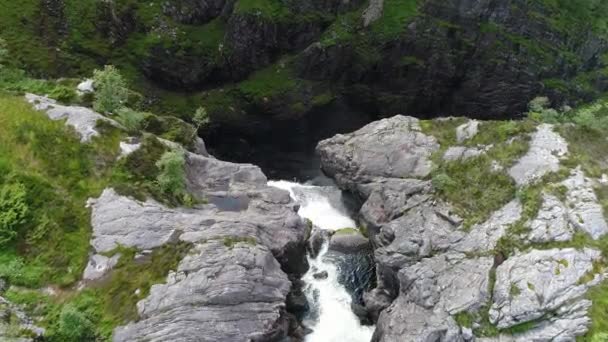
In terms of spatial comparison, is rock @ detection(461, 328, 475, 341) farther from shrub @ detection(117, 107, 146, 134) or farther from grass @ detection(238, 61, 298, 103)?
grass @ detection(238, 61, 298, 103)

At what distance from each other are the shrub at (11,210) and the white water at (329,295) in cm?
2369

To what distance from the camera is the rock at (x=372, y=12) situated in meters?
Result: 86.9

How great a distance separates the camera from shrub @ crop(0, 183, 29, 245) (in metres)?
35.2

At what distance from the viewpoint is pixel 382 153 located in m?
55.3

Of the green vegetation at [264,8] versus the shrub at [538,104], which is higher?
the green vegetation at [264,8]

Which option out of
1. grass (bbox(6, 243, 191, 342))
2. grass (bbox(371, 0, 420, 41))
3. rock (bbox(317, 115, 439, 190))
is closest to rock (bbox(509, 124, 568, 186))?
rock (bbox(317, 115, 439, 190))

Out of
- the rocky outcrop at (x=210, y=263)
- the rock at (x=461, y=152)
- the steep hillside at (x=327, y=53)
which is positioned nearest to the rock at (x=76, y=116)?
the rocky outcrop at (x=210, y=263)

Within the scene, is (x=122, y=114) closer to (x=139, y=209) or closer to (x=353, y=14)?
(x=139, y=209)

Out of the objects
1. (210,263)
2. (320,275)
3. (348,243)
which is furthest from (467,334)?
(210,263)

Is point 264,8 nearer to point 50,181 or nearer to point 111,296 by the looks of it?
point 50,181

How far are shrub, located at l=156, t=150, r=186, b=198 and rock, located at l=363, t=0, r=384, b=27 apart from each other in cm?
5506

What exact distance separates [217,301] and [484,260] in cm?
2051

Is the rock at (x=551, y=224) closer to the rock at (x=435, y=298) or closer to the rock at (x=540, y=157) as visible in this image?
the rock at (x=540, y=157)

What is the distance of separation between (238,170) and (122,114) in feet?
39.9
